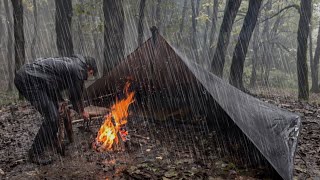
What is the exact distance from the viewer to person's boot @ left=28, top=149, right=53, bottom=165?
4.31 meters

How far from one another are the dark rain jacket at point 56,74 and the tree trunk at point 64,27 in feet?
20.6

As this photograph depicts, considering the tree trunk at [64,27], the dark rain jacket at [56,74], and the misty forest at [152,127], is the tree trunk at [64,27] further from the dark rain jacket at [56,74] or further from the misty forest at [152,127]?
the dark rain jacket at [56,74]

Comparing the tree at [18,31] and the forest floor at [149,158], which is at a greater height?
the tree at [18,31]

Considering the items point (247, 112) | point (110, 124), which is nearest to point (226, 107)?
point (247, 112)

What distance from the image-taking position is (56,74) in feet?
15.1

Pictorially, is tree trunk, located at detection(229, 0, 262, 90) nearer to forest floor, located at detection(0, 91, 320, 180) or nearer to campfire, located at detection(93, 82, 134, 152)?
forest floor, located at detection(0, 91, 320, 180)

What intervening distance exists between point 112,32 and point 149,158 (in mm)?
5350

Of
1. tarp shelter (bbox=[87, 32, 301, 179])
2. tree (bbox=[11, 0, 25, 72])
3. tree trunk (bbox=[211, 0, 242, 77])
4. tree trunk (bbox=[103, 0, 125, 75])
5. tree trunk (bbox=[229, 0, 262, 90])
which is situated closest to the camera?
tarp shelter (bbox=[87, 32, 301, 179])

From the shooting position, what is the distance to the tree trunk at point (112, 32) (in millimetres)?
8945

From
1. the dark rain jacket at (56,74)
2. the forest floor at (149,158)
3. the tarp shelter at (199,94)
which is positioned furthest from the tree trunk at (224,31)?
the dark rain jacket at (56,74)

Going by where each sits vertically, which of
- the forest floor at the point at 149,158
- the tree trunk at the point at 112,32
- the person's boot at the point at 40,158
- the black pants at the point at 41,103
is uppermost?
the tree trunk at the point at 112,32

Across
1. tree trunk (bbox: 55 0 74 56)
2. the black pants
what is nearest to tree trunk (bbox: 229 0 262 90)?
tree trunk (bbox: 55 0 74 56)

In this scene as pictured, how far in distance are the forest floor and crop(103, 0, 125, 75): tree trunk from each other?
9.62 feet

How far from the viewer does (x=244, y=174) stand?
389 centimetres
